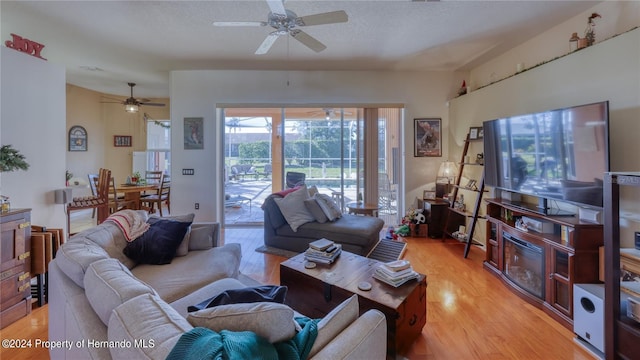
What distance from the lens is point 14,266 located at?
2324 millimetres

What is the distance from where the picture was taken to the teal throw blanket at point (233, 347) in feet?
2.70

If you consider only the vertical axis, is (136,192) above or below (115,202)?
above

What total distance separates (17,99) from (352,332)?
3.85m

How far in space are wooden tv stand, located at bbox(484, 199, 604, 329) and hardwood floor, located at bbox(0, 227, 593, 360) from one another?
0.10 meters

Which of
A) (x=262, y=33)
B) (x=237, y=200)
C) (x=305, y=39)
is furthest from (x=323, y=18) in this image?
(x=237, y=200)

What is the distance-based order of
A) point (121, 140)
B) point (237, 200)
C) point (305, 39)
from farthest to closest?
point (121, 140), point (237, 200), point (305, 39)

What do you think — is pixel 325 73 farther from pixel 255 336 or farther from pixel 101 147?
pixel 101 147

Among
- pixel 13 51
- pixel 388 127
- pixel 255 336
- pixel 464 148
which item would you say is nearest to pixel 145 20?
pixel 13 51

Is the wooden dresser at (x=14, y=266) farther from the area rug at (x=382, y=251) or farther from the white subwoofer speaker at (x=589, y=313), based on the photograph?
the white subwoofer speaker at (x=589, y=313)

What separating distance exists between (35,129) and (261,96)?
2.92m

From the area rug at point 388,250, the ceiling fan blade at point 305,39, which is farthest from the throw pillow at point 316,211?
the ceiling fan blade at point 305,39

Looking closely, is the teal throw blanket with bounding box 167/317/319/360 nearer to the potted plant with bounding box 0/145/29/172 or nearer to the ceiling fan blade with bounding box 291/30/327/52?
the ceiling fan blade with bounding box 291/30/327/52

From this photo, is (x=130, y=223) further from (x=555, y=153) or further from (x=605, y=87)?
(x=605, y=87)

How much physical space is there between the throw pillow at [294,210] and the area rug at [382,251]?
37 centimetres
